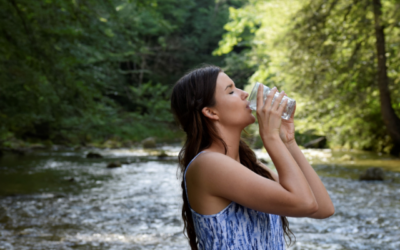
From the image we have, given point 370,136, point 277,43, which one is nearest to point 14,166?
point 277,43

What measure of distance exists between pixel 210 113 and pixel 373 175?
883cm

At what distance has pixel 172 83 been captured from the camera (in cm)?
1091

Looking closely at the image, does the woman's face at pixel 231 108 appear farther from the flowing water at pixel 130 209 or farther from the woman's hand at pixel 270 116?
the flowing water at pixel 130 209

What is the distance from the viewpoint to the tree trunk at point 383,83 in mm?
11797

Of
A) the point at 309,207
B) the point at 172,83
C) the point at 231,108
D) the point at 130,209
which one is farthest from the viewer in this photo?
the point at 172,83

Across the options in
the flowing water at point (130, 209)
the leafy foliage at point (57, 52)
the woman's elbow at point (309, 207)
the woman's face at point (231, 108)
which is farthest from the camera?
the leafy foliage at point (57, 52)

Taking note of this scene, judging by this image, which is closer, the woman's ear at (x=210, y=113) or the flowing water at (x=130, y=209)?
the woman's ear at (x=210, y=113)

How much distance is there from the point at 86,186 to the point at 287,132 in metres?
8.03

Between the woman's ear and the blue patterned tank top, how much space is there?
1.23 ft

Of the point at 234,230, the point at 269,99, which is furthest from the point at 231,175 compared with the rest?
the point at 269,99

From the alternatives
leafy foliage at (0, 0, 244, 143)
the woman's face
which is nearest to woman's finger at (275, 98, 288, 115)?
the woman's face

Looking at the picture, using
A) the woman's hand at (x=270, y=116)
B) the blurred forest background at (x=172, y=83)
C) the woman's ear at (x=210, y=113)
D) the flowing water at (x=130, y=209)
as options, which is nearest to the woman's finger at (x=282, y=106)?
the woman's hand at (x=270, y=116)

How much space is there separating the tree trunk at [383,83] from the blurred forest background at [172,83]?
3 cm

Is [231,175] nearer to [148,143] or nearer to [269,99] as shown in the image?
[269,99]
